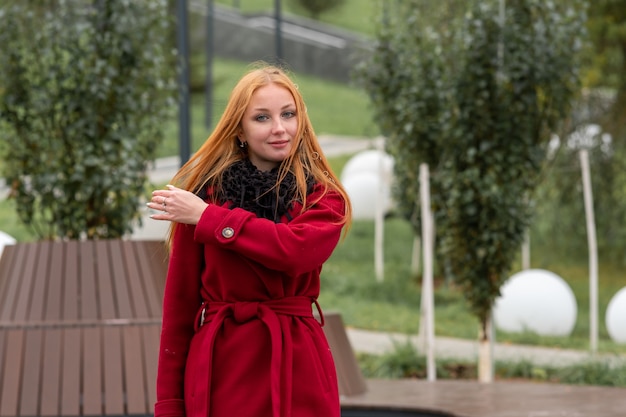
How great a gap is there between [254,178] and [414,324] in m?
10.7

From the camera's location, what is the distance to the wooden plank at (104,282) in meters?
7.10

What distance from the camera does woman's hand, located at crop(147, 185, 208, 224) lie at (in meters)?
3.06

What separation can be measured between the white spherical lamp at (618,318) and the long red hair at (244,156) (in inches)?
394

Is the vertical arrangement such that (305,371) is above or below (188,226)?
below

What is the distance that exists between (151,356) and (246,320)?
3832mm

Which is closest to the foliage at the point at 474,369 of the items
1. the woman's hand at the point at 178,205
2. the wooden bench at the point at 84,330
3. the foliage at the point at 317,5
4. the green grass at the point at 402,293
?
the green grass at the point at 402,293

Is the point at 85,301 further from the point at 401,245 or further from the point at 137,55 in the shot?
the point at 401,245

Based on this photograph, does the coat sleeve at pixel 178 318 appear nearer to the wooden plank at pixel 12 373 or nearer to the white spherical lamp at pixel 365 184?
the wooden plank at pixel 12 373

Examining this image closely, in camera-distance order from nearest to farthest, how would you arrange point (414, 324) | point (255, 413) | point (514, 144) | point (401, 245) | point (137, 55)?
1. point (255, 413)
2. point (137, 55)
3. point (514, 144)
4. point (414, 324)
5. point (401, 245)

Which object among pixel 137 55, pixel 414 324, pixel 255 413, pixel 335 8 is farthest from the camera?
pixel 335 8

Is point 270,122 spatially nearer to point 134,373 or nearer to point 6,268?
point 134,373

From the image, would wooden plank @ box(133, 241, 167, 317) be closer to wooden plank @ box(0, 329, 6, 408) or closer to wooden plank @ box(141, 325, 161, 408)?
wooden plank @ box(141, 325, 161, 408)

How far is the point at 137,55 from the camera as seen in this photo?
8.54 m

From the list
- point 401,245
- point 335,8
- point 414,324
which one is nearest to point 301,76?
point 335,8
